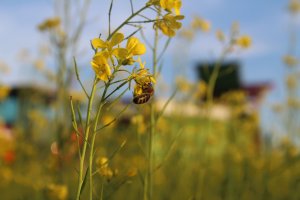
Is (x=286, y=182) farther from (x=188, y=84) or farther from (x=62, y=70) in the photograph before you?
(x=62, y=70)

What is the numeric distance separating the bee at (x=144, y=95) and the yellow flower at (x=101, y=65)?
0.22 feet

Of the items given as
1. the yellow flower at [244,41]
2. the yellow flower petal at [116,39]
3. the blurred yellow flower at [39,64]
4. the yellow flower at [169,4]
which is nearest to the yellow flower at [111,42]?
the yellow flower petal at [116,39]

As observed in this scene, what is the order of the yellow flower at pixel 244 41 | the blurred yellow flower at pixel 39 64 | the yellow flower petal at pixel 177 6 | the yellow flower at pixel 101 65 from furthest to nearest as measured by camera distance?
the blurred yellow flower at pixel 39 64, the yellow flower at pixel 244 41, the yellow flower petal at pixel 177 6, the yellow flower at pixel 101 65

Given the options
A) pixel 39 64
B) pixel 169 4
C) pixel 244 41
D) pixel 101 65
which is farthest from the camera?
pixel 39 64

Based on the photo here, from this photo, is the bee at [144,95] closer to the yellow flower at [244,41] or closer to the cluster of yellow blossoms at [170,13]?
the cluster of yellow blossoms at [170,13]

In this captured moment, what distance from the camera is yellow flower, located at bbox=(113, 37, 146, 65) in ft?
2.75

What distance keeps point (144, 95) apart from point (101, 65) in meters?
0.10

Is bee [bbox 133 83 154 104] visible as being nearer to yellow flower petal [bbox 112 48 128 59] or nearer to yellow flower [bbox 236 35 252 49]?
yellow flower petal [bbox 112 48 128 59]

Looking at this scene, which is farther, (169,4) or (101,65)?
(169,4)

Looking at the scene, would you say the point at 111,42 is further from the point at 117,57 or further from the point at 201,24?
the point at 201,24

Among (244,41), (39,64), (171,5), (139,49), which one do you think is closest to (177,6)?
(171,5)

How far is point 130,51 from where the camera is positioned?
33.6 inches

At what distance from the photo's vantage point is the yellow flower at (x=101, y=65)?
0.82 metres

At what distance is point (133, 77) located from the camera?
2.80 ft
